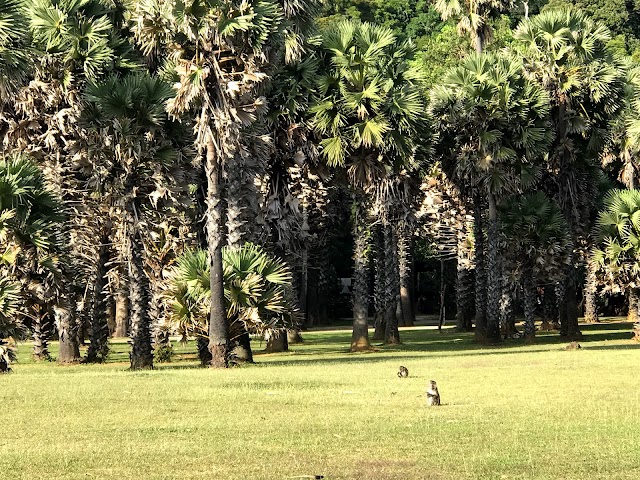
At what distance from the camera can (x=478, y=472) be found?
1246 centimetres

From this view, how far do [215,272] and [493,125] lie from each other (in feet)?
54.5

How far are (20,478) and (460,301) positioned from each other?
43746 millimetres

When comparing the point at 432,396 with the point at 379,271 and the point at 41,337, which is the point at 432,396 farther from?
the point at 379,271

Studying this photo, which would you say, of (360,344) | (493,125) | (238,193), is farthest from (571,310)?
(238,193)

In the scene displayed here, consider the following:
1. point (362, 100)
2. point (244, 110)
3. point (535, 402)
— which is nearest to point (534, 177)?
point (362, 100)

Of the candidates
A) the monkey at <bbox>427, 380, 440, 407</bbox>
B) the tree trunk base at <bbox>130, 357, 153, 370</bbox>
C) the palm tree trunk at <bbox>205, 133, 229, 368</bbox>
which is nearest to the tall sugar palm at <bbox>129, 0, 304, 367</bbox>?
the palm tree trunk at <bbox>205, 133, 229, 368</bbox>

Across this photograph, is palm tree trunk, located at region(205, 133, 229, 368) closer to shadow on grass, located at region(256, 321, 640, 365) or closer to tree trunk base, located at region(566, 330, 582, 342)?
shadow on grass, located at region(256, 321, 640, 365)

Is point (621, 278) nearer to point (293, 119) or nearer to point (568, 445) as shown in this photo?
point (293, 119)

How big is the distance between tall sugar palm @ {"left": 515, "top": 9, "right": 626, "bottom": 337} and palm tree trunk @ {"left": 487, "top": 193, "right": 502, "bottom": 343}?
306cm

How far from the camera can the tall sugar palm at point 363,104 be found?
3600 centimetres

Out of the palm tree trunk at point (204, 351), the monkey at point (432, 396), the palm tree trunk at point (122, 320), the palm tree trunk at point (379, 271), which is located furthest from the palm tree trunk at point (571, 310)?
the monkey at point (432, 396)

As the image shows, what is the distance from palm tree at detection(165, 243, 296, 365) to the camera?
28547mm

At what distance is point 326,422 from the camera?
16.8m

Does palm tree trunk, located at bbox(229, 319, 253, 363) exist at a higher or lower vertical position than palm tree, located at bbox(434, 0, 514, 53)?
lower
